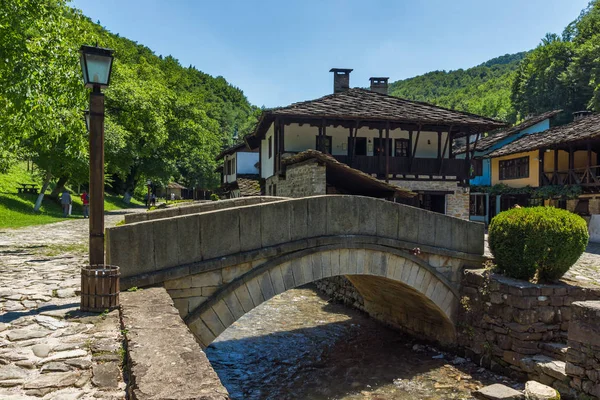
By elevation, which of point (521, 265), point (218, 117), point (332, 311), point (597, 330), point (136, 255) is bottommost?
point (332, 311)

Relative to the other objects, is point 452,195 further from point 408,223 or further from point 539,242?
point 408,223

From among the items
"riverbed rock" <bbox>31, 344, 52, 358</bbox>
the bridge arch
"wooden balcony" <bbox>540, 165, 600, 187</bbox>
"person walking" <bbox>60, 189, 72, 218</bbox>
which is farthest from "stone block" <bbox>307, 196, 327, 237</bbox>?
"person walking" <bbox>60, 189, 72, 218</bbox>

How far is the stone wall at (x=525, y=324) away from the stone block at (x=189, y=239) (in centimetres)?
567

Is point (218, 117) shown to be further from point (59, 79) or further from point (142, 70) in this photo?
point (59, 79)

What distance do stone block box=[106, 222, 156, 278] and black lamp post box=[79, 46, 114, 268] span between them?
0.16m

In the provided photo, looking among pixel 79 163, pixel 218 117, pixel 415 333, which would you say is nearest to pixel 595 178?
pixel 415 333

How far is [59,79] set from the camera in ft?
30.3

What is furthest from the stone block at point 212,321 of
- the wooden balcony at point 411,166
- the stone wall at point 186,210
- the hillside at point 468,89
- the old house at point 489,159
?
the hillside at point 468,89

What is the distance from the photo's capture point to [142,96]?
3083cm

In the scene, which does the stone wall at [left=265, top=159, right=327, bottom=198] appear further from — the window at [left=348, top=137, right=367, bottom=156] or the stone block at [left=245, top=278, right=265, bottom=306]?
the stone block at [left=245, top=278, right=265, bottom=306]

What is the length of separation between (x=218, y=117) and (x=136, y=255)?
223 feet

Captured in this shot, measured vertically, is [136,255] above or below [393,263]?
above

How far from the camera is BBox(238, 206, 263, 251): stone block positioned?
6488 millimetres

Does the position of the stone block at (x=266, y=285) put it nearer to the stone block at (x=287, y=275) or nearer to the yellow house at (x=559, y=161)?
the stone block at (x=287, y=275)
